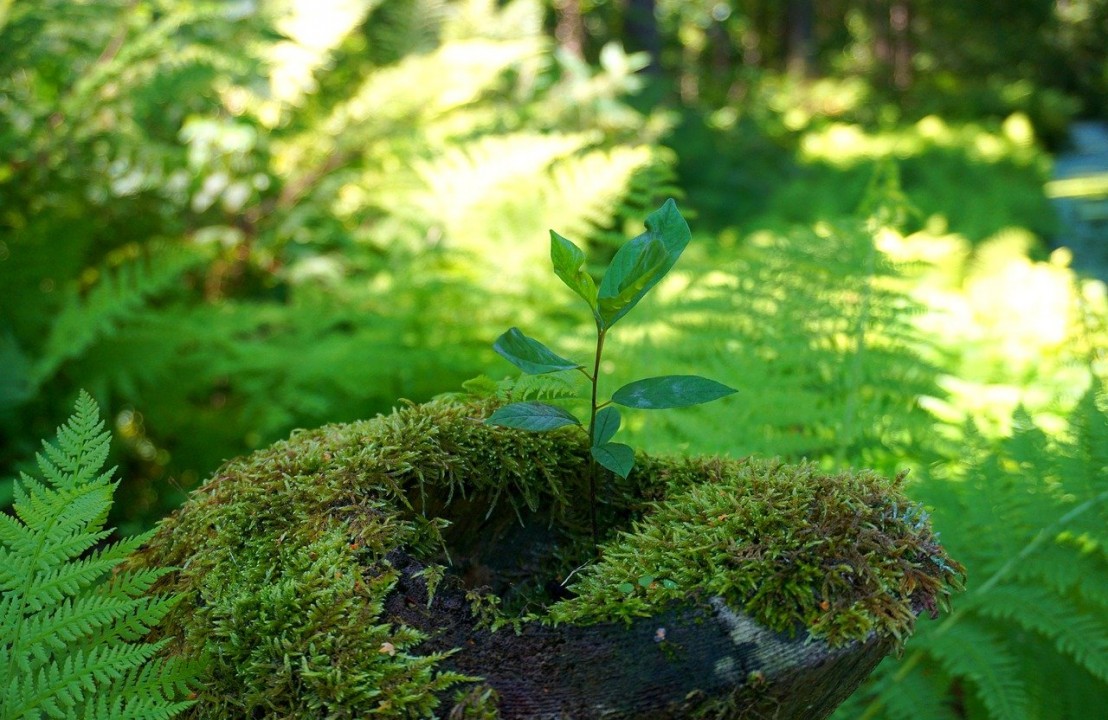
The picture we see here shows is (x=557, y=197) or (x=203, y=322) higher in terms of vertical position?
(x=557, y=197)

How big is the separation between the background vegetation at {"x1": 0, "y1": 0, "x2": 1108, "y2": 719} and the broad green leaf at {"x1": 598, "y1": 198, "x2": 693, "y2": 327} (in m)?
0.70

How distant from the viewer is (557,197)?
11.1 ft

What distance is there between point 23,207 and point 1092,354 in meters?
3.73

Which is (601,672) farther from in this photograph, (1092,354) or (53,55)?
(53,55)

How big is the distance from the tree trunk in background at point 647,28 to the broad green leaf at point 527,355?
7.59 metres

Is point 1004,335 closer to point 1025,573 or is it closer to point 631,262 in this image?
point 1025,573

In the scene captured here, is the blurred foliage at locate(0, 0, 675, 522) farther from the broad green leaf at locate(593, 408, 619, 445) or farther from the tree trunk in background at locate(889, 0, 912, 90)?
the tree trunk in background at locate(889, 0, 912, 90)

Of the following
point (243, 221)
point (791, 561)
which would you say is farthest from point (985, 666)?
point (243, 221)

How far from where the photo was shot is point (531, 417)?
0.98 meters

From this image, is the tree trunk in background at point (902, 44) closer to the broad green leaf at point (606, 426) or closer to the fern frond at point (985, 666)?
the fern frond at point (985, 666)

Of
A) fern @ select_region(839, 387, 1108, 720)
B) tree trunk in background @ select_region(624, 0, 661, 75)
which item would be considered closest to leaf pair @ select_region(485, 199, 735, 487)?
fern @ select_region(839, 387, 1108, 720)

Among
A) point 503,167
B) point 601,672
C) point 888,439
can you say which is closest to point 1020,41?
point 503,167

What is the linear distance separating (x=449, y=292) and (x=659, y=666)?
96.2 inches

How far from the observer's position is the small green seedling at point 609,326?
944mm
